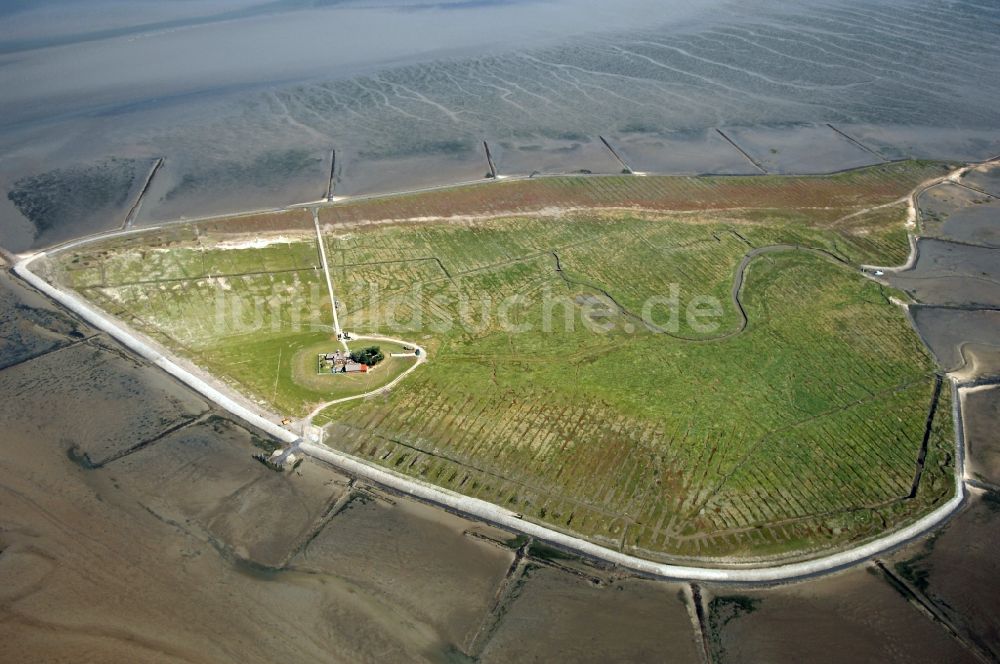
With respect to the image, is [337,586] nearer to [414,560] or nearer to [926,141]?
[414,560]

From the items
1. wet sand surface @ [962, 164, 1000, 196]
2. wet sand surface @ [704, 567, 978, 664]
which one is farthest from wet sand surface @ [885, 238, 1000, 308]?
wet sand surface @ [704, 567, 978, 664]

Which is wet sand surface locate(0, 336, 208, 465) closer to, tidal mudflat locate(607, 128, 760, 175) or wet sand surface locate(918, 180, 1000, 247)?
tidal mudflat locate(607, 128, 760, 175)

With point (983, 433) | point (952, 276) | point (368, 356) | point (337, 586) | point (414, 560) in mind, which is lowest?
point (337, 586)

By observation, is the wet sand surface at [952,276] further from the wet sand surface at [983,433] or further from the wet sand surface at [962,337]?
the wet sand surface at [983,433]

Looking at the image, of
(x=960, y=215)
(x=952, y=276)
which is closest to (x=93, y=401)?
(x=952, y=276)

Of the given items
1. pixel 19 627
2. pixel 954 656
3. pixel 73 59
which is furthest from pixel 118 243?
pixel 954 656

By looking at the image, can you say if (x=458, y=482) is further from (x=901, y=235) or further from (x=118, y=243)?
(x=901, y=235)
